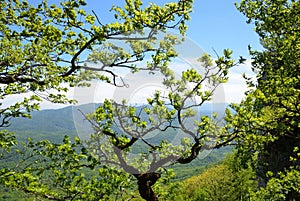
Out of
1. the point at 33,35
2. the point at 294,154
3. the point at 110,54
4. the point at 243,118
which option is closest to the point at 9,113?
the point at 33,35

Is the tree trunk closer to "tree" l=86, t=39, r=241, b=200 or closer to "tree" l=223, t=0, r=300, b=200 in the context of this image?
"tree" l=86, t=39, r=241, b=200

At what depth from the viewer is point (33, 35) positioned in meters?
10.6

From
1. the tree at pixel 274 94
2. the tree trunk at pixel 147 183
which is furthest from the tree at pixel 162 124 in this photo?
the tree at pixel 274 94

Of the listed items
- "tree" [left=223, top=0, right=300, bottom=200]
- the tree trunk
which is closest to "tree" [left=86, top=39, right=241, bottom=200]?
the tree trunk

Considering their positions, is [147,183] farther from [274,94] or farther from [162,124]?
[274,94]

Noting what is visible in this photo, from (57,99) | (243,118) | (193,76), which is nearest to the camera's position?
(193,76)

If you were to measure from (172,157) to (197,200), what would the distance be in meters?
53.9

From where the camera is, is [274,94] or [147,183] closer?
[147,183]

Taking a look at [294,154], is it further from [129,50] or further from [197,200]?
[197,200]

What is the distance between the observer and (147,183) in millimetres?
12289

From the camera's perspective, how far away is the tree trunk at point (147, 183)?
11.9 metres

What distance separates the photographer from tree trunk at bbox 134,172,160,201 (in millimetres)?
11927

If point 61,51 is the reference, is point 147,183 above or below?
below

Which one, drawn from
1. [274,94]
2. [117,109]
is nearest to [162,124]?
[117,109]
